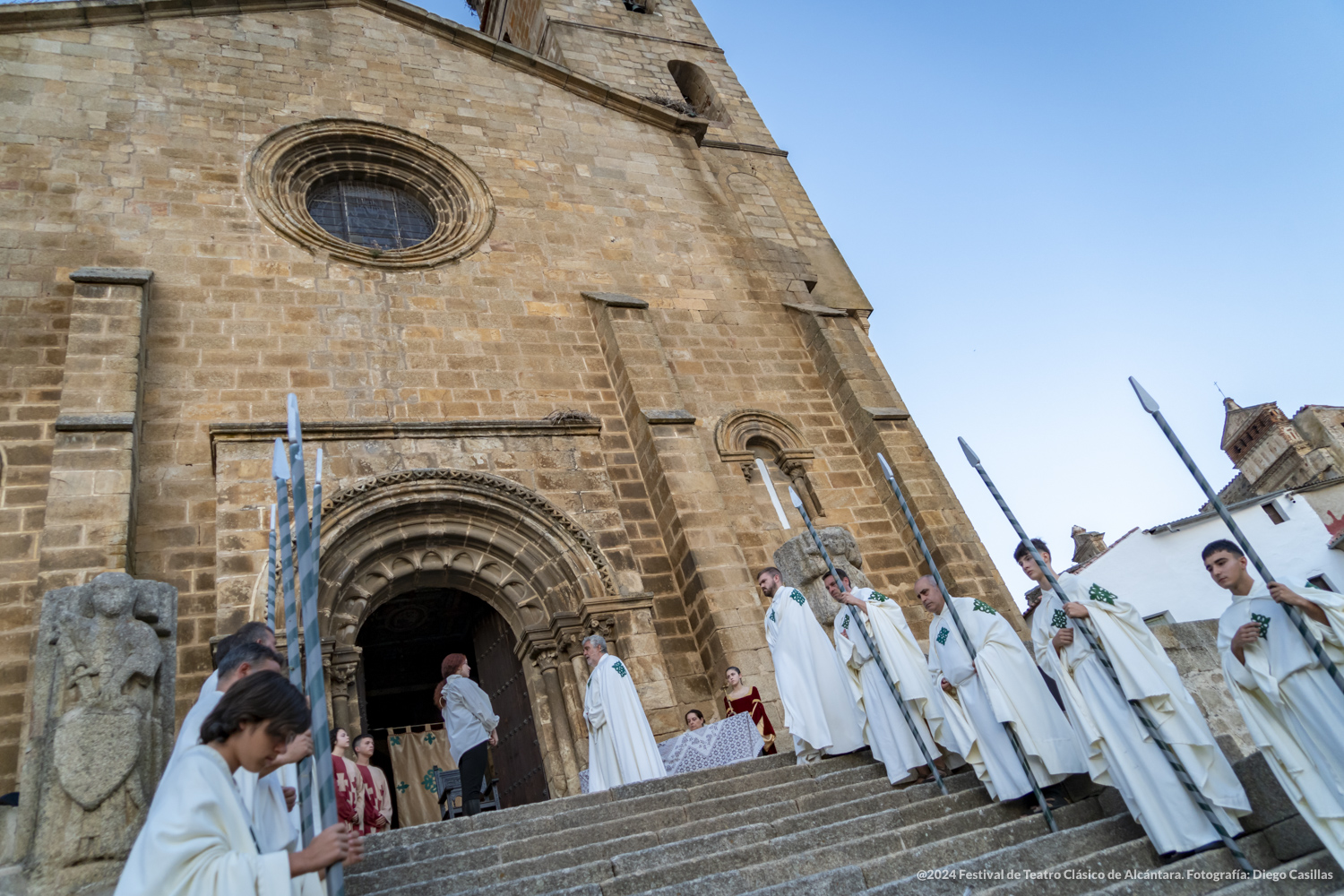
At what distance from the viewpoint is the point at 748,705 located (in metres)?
7.63

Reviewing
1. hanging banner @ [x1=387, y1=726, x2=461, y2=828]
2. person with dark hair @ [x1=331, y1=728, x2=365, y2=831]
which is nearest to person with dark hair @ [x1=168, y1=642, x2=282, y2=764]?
person with dark hair @ [x1=331, y1=728, x2=365, y2=831]

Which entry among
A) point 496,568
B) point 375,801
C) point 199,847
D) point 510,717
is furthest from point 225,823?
point 510,717

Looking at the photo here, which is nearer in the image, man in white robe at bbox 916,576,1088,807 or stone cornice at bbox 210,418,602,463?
man in white robe at bbox 916,576,1088,807

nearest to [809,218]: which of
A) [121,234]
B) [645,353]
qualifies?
[645,353]

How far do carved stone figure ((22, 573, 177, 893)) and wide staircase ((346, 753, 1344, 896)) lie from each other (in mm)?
1127

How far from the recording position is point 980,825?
16.2 feet

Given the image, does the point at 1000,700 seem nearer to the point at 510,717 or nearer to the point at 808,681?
the point at 808,681

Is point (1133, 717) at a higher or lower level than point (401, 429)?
lower

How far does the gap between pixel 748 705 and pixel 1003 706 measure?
3010 millimetres

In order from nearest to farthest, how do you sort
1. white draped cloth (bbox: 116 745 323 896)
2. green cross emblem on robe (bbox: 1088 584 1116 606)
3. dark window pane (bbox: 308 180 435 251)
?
white draped cloth (bbox: 116 745 323 896) < green cross emblem on robe (bbox: 1088 584 1116 606) < dark window pane (bbox: 308 180 435 251)

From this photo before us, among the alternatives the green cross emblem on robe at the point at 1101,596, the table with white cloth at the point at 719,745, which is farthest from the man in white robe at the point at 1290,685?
the table with white cloth at the point at 719,745

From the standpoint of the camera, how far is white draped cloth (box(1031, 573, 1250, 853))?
4.25 metres

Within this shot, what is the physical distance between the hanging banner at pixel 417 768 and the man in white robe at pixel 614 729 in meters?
4.46

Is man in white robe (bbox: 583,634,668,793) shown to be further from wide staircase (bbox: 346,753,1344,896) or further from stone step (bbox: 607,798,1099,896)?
stone step (bbox: 607,798,1099,896)
